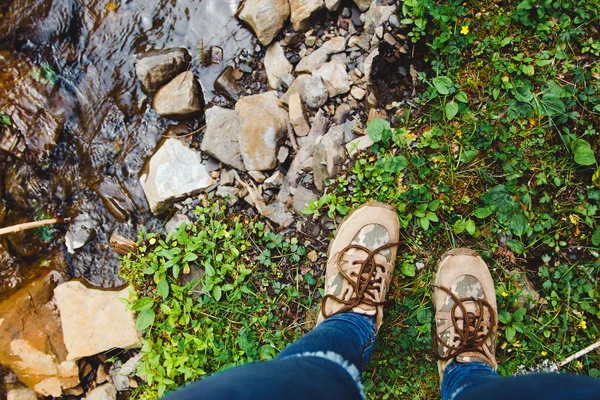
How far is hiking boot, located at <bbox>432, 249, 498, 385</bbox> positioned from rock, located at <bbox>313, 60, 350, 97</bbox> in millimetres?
1575

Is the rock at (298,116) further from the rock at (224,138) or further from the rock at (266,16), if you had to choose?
the rock at (266,16)

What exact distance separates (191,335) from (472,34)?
3.15m

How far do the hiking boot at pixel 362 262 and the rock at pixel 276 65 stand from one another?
154cm

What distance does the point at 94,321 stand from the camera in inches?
142

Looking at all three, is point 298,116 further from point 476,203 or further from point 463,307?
point 463,307

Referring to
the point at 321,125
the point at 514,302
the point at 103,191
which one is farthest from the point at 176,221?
the point at 514,302

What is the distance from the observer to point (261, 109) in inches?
141

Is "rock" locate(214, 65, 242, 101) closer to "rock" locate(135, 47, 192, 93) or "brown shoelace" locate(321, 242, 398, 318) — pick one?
"rock" locate(135, 47, 192, 93)

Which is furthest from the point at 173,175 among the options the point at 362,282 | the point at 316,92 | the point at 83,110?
the point at 362,282

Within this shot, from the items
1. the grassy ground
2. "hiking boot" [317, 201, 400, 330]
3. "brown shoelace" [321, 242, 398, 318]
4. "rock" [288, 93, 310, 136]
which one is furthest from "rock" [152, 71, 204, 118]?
"brown shoelace" [321, 242, 398, 318]

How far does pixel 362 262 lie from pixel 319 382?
146 centimetres

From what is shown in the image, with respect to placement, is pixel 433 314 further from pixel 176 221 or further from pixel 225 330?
pixel 176 221

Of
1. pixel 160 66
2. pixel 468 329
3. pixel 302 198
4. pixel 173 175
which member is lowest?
pixel 468 329

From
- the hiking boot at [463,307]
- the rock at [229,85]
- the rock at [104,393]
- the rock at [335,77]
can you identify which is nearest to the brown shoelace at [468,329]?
the hiking boot at [463,307]
